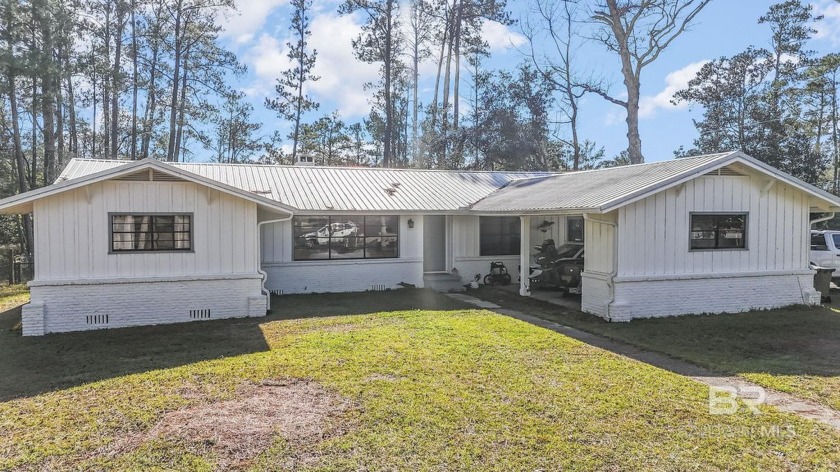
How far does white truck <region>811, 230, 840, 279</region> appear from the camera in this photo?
14.4m

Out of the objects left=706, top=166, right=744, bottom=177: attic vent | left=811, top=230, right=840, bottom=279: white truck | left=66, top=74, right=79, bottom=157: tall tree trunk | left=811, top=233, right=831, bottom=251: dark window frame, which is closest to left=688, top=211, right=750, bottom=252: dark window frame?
left=706, top=166, right=744, bottom=177: attic vent

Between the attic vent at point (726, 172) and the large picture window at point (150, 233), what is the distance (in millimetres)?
10645

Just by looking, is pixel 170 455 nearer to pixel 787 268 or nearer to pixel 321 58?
pixel 787 268

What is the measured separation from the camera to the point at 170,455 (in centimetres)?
440

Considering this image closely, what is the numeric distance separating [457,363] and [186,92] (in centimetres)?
2498

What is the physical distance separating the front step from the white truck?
10053mm

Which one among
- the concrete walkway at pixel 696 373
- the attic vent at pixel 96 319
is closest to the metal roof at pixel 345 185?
the attic vent at pixel 96 319

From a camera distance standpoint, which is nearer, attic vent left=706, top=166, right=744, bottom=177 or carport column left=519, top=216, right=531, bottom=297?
attic vent left=706, top=166, right=744, bottom=177

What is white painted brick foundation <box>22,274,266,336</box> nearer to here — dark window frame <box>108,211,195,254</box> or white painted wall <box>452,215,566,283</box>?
dark window frame <box>108,211,195,254</box>

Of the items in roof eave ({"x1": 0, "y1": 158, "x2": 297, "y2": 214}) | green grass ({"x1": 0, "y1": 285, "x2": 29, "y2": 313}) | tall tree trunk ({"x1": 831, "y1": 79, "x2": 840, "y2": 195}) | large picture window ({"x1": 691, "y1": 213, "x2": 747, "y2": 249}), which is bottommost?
green grass ({"x1": 0, "y1": 285, "x2": 29, "y2": 313})

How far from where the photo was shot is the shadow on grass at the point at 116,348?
21.7ft

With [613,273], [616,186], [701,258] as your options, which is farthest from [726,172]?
[613,273]

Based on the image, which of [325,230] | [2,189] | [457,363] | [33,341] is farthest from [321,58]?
[457,363]

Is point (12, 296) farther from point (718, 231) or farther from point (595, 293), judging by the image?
point (718, 231)
